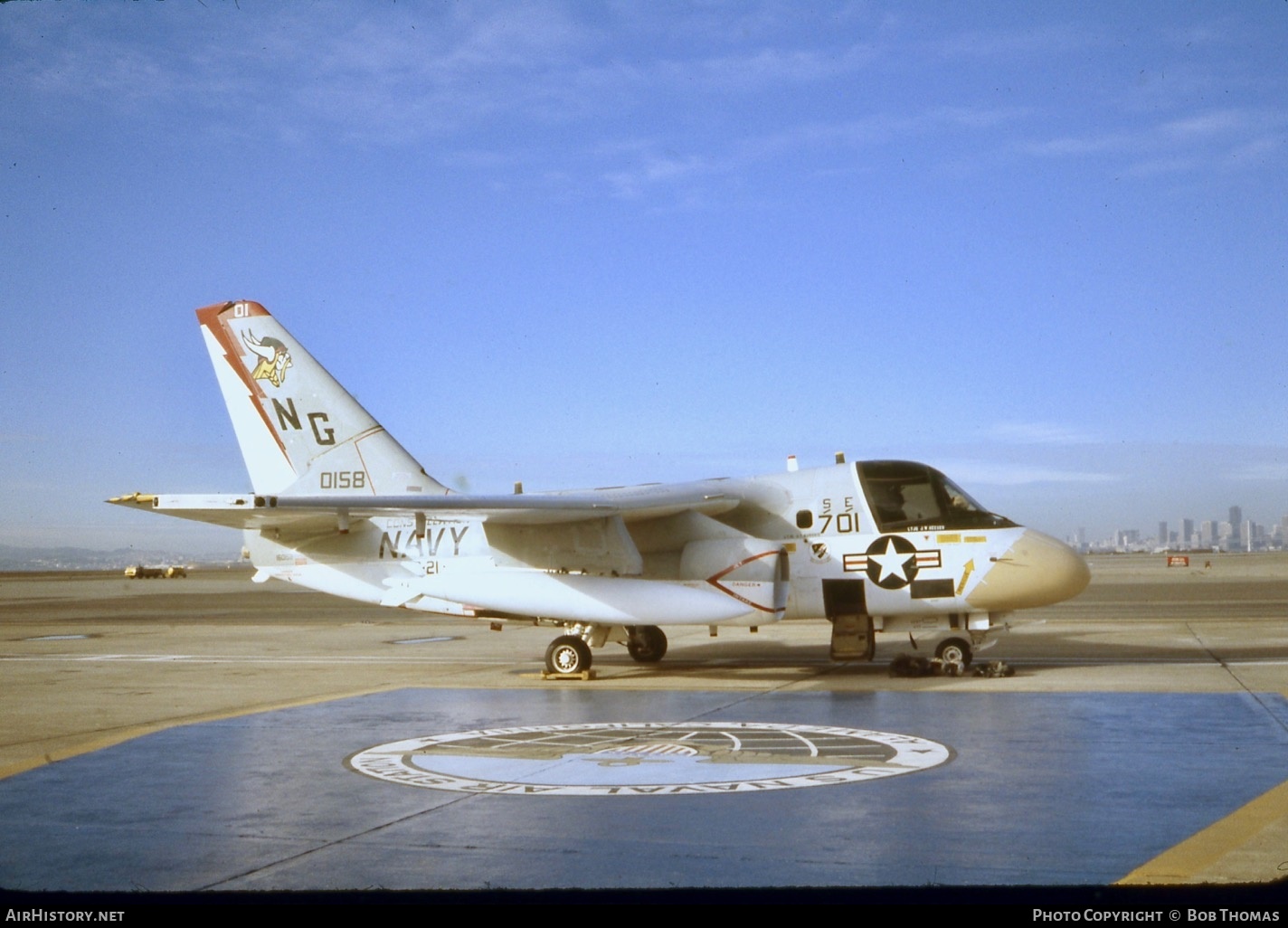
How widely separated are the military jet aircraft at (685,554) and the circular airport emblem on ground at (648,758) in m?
4.77

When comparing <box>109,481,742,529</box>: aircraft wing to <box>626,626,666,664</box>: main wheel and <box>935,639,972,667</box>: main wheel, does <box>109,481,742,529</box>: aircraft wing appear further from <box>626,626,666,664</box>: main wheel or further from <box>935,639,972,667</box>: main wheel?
<box>935,639,972,667</box>: main wheel

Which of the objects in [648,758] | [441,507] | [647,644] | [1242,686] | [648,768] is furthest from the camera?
[647,644]

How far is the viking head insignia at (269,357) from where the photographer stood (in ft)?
61.7

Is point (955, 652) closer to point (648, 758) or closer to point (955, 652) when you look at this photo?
point (955, 652)

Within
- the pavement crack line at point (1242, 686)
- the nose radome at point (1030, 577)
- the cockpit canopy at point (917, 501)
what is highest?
the cockpit canopy at point (917, 501)

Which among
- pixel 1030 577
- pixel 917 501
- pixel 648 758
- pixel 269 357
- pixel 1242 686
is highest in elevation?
pixel 269 357

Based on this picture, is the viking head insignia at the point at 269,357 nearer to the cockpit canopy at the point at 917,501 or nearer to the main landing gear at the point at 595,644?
the main landing gear at the point at 595,644

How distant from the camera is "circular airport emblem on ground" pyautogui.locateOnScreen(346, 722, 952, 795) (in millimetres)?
8289

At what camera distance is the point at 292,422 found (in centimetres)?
1880

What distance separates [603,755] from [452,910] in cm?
459

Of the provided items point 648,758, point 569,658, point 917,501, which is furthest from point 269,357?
point 648,758

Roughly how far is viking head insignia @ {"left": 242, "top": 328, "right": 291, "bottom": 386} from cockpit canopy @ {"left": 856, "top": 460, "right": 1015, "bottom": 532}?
9501 mm

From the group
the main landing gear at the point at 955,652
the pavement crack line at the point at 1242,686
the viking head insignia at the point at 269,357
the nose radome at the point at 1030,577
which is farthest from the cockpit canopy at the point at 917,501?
the viking head insignia at the point at 269,357

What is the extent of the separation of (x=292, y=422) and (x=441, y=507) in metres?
4.94
